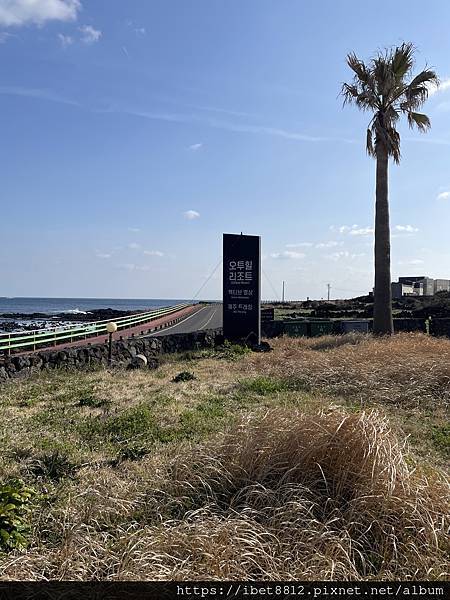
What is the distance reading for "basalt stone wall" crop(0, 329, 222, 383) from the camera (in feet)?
42.7

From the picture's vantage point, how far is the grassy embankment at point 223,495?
3576 millimetres

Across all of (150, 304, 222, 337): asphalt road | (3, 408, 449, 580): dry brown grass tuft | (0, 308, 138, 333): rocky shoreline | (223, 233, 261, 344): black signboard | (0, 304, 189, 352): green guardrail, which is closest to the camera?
(3, 408, 449, 580): dry brown grass tuft

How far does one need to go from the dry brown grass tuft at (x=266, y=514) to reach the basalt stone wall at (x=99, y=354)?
8.42m

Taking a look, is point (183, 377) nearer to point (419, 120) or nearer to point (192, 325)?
point (419, 120)

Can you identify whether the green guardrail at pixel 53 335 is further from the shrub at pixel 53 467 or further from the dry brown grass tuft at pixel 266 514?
the dry brown grass tuft at pixel 266 514

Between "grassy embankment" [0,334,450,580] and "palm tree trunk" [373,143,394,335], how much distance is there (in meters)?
11.7

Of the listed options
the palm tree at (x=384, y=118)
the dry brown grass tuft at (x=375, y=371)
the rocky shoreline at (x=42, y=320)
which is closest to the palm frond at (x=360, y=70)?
the palm tree at (x=384, y=118)

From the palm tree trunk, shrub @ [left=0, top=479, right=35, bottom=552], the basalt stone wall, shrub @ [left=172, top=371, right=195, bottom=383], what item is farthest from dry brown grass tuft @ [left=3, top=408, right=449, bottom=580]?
the palm tree trunk

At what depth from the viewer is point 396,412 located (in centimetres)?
868

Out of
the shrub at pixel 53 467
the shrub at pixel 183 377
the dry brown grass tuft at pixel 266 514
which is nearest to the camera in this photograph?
the dry brown grass tuft at pixel 266 514

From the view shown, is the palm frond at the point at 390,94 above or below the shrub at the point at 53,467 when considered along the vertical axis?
above

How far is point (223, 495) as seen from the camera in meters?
4.77

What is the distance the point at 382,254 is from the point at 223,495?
55.9 ft

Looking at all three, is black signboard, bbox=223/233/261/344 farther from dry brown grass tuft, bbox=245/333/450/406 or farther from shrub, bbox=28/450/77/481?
shrub, bbox=28/450/77/481
